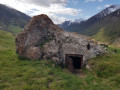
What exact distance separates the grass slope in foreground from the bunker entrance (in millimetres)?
1700

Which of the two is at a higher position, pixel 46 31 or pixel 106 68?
pixel 46 31

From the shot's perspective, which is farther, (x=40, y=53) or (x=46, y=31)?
(x=46, y=31)

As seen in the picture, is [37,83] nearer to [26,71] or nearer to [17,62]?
[26,71]

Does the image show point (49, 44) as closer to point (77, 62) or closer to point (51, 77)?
point (77, 62)

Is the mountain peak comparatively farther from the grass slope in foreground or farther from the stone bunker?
the grass slope in foreground

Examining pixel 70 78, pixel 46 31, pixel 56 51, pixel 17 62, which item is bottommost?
pixel 70 78

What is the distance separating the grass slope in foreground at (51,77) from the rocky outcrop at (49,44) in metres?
1.20

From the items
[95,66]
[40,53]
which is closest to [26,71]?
[40,53]

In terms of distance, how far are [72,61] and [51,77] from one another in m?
4.65

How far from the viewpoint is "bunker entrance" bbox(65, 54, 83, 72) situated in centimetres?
1356

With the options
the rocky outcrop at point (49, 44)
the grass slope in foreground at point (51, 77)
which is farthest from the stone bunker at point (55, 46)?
the grass slope in foreground at point (51, 77)

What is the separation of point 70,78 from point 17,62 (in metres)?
6.15

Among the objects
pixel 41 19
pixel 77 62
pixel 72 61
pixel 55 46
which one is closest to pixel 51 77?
pixel 72 61

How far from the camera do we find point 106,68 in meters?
11.5
